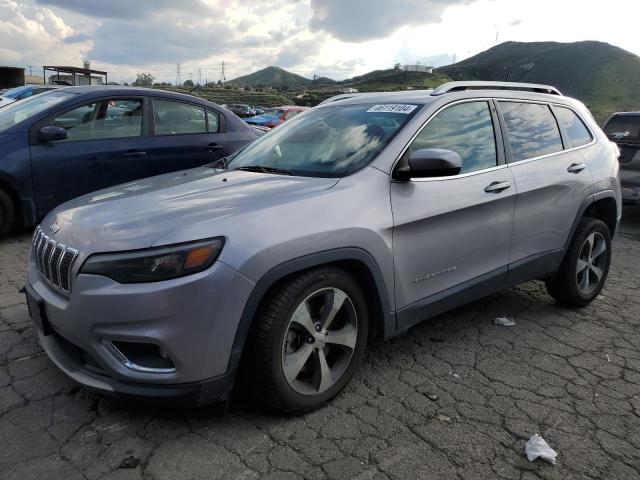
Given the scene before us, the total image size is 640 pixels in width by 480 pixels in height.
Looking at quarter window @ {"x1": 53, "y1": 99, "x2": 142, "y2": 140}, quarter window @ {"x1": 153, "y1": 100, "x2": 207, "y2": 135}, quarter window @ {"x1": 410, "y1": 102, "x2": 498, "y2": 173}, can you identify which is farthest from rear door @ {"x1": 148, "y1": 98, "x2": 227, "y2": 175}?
quarter window @ {"x1": 410, "y1": 102, "x2": 498, "y2": 173}

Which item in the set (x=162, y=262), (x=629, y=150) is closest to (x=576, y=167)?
(x=162, y=262)

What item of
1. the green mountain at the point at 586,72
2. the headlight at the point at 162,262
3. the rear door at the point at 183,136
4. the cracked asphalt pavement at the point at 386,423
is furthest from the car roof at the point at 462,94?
the green mountain at the point at 586,72

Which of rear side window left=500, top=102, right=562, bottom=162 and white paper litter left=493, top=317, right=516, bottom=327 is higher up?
rear side window left=500, top=102, right=562, bottom=162

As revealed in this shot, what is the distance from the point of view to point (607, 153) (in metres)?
4.49

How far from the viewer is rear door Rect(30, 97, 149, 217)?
17.9 feet

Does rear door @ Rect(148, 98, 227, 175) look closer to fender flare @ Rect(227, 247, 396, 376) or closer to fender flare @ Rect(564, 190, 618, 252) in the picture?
fender flare @ Rect(227, 247, 396, 376)

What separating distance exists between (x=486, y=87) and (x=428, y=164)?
1.24 metres

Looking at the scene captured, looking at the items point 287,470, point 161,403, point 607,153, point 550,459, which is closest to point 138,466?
point 161,403

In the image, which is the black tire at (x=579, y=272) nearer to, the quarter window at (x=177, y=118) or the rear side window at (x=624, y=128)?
the quarter window at (x=177, y=118)

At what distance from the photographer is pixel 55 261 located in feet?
8.47

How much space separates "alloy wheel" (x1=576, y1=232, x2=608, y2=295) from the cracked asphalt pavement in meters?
0.71

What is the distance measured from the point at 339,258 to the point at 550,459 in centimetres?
135

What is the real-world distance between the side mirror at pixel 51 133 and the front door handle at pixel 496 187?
4.31 m

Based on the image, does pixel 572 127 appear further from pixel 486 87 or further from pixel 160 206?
pixel 160 206
